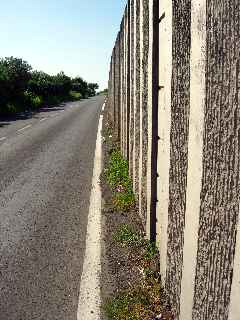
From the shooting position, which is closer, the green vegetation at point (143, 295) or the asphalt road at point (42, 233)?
the green vegetation at point (143, 295)

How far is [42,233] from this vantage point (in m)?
5.37

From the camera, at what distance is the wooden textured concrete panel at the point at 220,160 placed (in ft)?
6.50

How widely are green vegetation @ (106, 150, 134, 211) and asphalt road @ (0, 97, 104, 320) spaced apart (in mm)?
447

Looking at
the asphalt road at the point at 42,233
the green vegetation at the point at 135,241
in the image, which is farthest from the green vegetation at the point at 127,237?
the asphalt road at the point at 42,233

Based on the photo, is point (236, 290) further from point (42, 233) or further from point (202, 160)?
point (42, 233)

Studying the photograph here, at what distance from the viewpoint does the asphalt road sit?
12.2ft

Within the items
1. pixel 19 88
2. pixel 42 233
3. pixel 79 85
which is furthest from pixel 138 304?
pixel 79 85

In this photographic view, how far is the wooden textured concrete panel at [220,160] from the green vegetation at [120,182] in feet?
12.7

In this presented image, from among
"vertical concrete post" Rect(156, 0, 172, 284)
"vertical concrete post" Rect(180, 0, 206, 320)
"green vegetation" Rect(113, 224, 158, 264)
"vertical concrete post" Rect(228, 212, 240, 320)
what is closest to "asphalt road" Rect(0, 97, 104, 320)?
"green vegetation" Rect(113, 224, 158, 264)

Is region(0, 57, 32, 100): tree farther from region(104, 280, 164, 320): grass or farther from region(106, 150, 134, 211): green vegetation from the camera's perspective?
region(104, 280, 164, 320): grass

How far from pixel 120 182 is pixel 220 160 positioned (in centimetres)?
561

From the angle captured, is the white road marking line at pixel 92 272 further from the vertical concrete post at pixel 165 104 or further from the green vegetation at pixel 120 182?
the vertical concrete post at pixel 165 104

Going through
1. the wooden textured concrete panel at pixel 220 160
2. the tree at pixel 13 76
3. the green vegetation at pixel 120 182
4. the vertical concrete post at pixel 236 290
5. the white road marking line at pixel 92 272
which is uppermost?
the tree at pixel 13 76

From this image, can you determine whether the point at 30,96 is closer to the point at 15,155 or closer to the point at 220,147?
the point at 15,155
